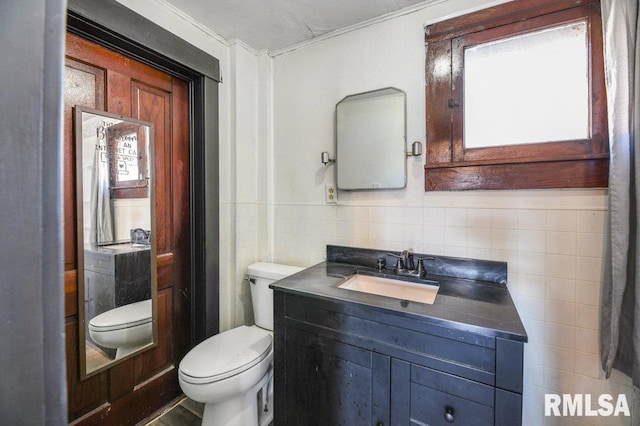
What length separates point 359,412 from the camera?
107 centimetres

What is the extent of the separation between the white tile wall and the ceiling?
115 centimetres

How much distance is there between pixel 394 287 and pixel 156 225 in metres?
1.38

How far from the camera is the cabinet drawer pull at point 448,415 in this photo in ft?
3.00

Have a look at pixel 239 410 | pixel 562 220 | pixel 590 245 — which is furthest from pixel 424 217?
pixel 239 410

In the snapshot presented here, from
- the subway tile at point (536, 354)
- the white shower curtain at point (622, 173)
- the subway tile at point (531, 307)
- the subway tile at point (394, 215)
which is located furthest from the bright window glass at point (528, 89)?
the subway tile at point (536, 354)

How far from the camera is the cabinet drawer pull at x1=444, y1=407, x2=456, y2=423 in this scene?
915 millimetres

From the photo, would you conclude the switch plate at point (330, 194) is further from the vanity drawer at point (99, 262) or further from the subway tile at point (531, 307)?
the vanity drawer at point (99, 262)

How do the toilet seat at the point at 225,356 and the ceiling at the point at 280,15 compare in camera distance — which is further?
the ceiling at the point at 280,15

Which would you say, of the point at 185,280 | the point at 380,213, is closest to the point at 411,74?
the point at 380,213

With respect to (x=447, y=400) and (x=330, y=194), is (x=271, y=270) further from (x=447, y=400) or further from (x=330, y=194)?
(x=447, y=400)

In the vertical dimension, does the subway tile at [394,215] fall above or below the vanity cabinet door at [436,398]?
above

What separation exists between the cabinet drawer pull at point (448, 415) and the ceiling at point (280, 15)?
6.13ft

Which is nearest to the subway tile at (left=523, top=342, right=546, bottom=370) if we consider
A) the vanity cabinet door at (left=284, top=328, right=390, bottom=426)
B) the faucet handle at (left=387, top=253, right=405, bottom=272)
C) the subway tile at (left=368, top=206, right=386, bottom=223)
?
the faucet handle at (left=387, top=253, right=405, bottom=272)

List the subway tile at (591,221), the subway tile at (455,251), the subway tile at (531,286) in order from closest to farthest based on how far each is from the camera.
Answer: the subway tile at (591,221), the subway tile at (531,286), the subway tile at (455,251)
